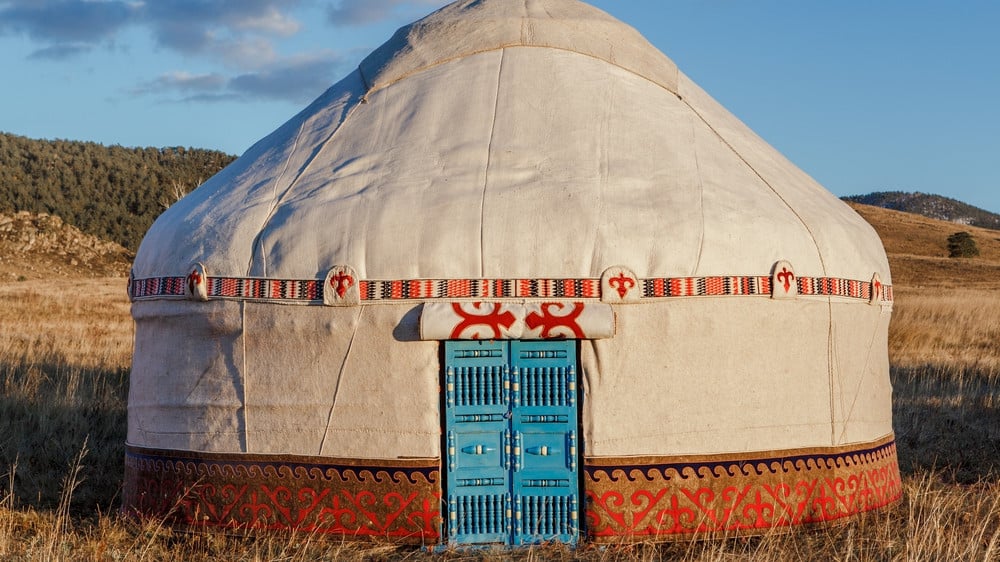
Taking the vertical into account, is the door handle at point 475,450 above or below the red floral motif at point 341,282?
below

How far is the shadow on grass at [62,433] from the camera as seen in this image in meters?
6.91

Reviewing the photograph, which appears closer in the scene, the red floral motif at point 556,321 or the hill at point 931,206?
the red floral motif at point 556,321

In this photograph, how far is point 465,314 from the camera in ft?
16.2

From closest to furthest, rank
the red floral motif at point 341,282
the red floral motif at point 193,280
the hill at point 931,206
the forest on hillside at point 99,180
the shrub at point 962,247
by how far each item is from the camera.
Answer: the red floral motif at point 341,282, the red floral motif at point 193,280, the forest on hillside at point 99,180, the shrub at point 962,247, the hill at point 931,206

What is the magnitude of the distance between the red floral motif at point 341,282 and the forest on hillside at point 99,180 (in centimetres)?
2576

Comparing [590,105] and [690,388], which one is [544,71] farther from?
[690,388]

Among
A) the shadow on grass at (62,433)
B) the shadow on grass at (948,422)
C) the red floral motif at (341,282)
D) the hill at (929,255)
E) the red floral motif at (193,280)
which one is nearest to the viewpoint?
the red floral motif at (341,282)

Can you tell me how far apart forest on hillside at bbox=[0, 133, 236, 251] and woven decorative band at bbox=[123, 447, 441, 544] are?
25.4 m

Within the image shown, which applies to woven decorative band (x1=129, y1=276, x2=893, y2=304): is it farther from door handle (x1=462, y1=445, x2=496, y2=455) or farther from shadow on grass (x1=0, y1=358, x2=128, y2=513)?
shadow on grass (x1=0, y1=358, x2=128, y2=513)

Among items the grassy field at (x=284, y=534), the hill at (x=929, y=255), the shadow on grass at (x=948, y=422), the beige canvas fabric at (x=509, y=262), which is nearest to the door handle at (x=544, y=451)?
the beige canvas fabric at (x=509, y=262)

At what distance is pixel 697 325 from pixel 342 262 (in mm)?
1762

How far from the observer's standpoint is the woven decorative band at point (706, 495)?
16.7ft

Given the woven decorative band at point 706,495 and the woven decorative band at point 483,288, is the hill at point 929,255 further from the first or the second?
the woven decorative band at point 483,288

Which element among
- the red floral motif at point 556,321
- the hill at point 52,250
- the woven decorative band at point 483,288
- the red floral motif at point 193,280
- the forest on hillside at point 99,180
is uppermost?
the forest on hillside at point 99,180
